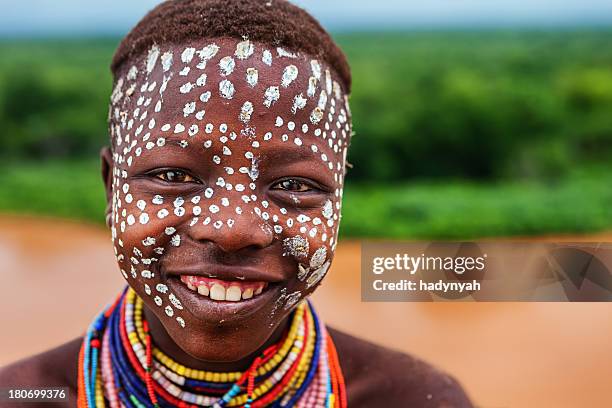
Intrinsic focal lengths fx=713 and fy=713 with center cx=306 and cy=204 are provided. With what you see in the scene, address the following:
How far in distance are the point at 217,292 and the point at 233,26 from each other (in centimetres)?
55

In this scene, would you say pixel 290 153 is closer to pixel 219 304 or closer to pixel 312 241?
pixel 312 241

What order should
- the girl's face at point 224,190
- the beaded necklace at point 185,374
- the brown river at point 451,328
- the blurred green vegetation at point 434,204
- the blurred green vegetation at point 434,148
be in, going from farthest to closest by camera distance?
the blurred green vegetation at point 434,148 → the blurred green vegetation at point 434,204 → the brown river at point 451,328 → the beaded necklace at point 185,374 → the girl's face at point 224,190

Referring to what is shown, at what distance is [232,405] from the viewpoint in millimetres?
1646

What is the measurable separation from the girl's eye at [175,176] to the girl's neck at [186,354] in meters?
0.41

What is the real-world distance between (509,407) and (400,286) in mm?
3860

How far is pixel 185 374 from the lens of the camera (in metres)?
1.63

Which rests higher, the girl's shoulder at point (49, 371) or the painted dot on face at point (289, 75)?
the painted dot on face at point (289, 75)

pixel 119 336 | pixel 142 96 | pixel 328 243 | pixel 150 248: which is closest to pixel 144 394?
pixel 119 336

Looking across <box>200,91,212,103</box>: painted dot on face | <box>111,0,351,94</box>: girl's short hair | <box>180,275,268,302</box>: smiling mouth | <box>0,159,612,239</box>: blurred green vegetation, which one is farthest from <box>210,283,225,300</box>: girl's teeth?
<box>0,159,612,239</box>: blurred green vegetation

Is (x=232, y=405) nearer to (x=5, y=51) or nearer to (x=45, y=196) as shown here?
(x=45, y=196)

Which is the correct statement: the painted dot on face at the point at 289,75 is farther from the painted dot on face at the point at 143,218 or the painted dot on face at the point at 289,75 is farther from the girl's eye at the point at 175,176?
the painted dot on face at the point at 143,218

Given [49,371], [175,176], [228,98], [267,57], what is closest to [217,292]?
[175,176]

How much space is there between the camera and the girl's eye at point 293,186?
1463 mm

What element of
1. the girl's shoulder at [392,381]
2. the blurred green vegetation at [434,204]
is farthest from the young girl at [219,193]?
the blurred green vegetation at [434,204]
